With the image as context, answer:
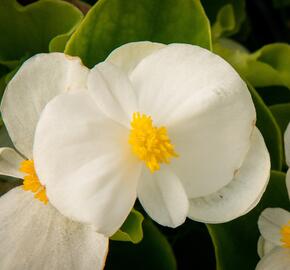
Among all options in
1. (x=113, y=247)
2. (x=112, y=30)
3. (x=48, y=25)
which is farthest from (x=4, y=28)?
(x=113, y=247)

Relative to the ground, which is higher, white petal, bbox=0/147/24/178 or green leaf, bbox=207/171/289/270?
white petal, bbox=0/147/24/178

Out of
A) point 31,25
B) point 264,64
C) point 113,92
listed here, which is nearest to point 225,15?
point 264,64

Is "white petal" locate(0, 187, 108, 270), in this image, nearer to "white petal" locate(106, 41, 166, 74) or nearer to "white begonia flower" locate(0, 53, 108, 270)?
"white begonia flower" locate(0, 53, 108, 270)

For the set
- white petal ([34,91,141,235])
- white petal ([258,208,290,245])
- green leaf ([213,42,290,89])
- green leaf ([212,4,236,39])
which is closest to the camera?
white petal ([34,91,141,235])

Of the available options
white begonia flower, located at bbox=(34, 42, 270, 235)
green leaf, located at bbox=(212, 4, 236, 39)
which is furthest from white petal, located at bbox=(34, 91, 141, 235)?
green leaf, located at bbox=(212, 4, 236, 39)

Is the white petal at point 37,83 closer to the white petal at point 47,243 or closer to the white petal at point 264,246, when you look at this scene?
the white petal at point 47,243

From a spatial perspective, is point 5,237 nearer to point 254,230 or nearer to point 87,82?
point 87,82

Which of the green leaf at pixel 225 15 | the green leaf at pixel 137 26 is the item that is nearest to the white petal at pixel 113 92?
the green leaf at pixel 137 26
